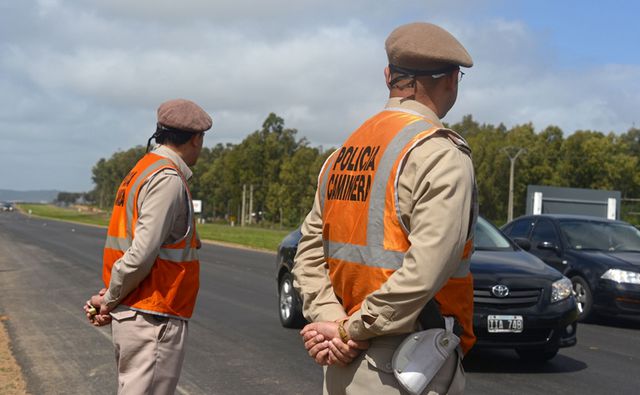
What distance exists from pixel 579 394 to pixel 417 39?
516cm

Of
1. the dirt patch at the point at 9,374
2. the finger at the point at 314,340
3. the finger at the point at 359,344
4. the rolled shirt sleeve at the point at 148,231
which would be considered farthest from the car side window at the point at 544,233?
the finger at the point at 359,344

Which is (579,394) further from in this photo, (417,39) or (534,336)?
(417,39)

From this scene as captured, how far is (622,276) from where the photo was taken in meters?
11.7

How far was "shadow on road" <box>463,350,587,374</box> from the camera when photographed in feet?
26.5

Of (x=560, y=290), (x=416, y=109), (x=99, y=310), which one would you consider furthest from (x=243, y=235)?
(x=416, y=109)

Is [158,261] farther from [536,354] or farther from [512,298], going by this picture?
[536,354]

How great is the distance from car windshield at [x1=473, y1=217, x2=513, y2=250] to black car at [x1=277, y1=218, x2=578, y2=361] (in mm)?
568

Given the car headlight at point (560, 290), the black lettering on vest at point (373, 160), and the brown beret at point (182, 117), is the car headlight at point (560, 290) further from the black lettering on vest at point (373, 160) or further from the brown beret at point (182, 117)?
the black lettering on vest at point (373, 160)

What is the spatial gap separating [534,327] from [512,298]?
1.16 feet

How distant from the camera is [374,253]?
2623 mm

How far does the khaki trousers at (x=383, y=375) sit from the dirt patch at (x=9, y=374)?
466 centimetres

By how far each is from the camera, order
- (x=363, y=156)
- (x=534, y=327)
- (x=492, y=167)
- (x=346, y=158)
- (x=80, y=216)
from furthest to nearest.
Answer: (x=80, y=216), (x=492, y=167), (x=534, y=327), (x=346, y=158), (x=363, y=156)

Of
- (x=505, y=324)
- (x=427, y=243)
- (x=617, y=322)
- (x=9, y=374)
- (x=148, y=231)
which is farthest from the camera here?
(x=617, y=322)

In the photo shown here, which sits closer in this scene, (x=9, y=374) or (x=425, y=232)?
(x=425, y=232)
